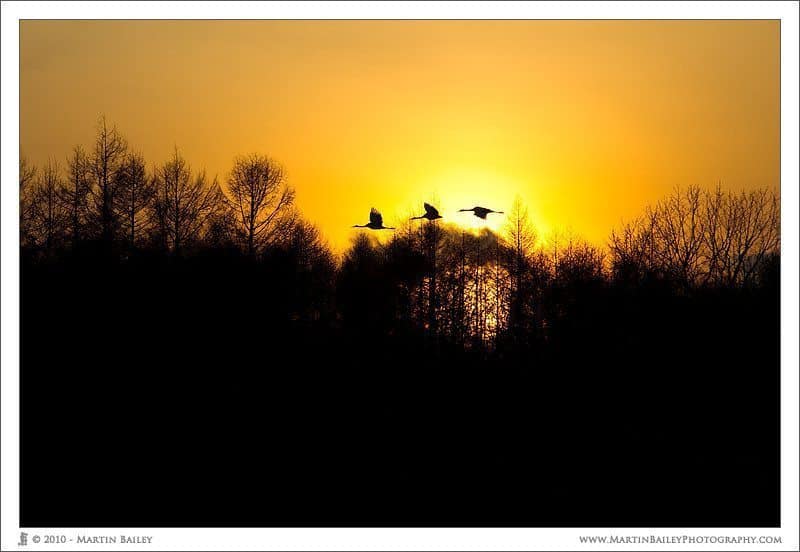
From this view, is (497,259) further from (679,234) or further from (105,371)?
(105,371)

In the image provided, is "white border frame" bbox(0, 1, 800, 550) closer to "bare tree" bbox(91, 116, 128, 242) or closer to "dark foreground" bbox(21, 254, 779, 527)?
"dark foreground" bbox(21, 254, 779, 527)

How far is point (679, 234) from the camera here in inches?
1462

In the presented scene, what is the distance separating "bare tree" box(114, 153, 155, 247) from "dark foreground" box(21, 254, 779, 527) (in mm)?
1612

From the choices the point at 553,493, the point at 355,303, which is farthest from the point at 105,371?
the point at 553,493

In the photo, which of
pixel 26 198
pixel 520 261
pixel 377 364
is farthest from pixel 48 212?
pixel 520 261

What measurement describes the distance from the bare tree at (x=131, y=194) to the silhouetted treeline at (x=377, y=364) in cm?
7

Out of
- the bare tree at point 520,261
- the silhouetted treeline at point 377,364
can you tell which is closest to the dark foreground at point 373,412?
the silhouetted treeline at point 377,364

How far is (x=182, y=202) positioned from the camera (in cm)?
3647

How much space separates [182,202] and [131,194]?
2.73 metres

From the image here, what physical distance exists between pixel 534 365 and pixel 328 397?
8.97m

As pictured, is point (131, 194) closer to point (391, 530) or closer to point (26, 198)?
point (26, 198)

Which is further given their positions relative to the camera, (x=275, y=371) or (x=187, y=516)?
(x=275, y=371)

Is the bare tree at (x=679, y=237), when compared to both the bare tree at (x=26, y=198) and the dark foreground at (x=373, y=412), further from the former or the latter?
the bare tree at (x=26, y=198)

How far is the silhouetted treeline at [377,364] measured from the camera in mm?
20734
